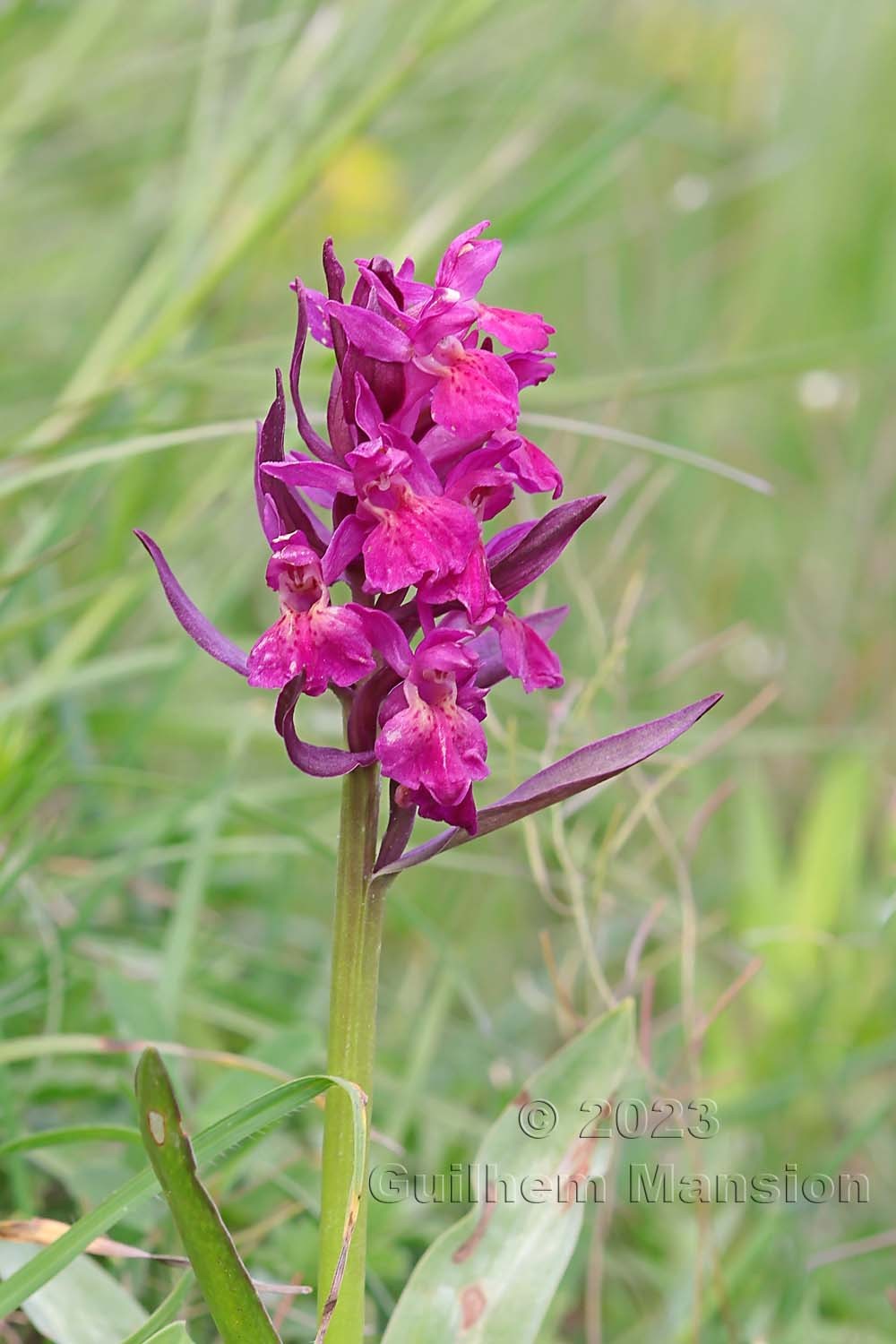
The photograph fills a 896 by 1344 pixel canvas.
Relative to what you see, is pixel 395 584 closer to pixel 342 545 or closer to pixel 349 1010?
pixel 342 545

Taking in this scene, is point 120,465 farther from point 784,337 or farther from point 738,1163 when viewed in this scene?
point 784,337

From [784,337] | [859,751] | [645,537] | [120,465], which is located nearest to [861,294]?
[784,337]

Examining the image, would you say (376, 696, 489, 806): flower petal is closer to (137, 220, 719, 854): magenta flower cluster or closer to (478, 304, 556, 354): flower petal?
(137, 220, 719, 854): magenta flower cluster

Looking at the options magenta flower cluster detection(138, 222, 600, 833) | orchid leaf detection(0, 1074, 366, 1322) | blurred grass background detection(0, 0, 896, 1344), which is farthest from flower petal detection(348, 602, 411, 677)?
blurred grass background detection(0, 0, 896, 1344)

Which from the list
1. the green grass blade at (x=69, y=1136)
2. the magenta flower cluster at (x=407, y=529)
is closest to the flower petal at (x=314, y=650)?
the magenta flower cluster at (x=407, y=529)

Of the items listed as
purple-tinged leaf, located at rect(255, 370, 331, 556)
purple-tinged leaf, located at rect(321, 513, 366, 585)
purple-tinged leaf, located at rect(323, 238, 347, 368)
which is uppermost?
purple-tinged leaf, located at rect(323, 238, 347, 368)

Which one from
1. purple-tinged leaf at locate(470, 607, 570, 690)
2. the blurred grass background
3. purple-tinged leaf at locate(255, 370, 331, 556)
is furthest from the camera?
the blurred grass background

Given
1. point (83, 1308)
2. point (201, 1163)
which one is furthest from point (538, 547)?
point (83, 1308)

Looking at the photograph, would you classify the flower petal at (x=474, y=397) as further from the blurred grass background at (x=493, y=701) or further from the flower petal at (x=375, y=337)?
the blurred grass background at (x=493, y=701)
